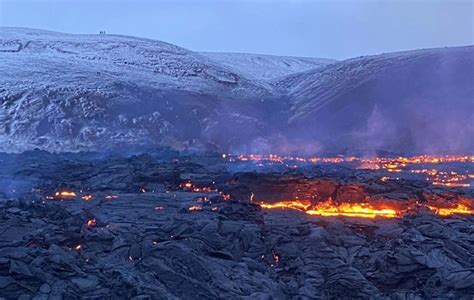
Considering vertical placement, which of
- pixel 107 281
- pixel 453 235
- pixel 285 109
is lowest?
pixel 107 281

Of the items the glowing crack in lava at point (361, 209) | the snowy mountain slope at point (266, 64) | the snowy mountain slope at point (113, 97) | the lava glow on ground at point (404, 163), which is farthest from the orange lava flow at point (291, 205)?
the snowy mountain slope at point (266, 64)

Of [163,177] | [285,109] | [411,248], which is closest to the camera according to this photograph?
[411,248]

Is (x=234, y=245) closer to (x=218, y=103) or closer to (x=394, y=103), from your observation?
(x=218, y=103)

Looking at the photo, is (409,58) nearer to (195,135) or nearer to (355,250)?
(195,135)

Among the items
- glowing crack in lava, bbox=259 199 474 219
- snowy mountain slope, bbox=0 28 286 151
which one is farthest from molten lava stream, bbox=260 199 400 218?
snowy mountain slope, bbox=0 28 286 151

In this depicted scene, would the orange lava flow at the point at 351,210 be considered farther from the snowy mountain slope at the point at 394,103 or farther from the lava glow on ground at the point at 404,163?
the snowy mountain slope at the point at 394,103

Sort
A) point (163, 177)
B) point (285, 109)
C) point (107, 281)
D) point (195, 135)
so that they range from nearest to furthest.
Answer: point (107, 281) → point (163, 177) → point (195, 135) → point (285, 109)

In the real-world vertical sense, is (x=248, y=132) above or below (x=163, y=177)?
above

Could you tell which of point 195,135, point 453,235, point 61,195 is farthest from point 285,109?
point 453,235
